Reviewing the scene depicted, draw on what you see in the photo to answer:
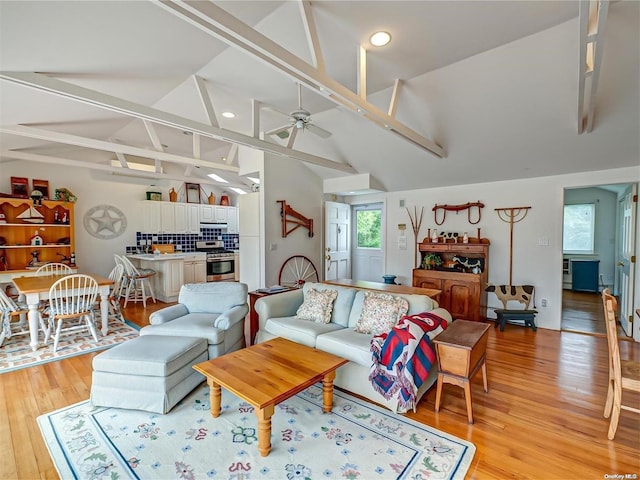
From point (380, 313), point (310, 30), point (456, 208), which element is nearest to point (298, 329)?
point (380, 313)

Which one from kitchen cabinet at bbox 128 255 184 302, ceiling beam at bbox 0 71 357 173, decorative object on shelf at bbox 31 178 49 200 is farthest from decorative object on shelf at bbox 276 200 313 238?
decorative object on shelf at bbox 31 178 49 200

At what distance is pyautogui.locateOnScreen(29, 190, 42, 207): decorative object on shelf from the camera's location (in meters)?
5.47

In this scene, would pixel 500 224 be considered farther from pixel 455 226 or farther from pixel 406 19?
pixel 406 19

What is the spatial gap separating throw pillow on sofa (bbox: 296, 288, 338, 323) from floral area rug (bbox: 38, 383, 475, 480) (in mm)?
978

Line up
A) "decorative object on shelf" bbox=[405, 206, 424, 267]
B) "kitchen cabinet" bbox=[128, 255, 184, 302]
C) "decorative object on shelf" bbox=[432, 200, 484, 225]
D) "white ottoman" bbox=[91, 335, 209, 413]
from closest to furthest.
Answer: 1. "white ottoman" bbox=[91, 335, 209, 413]
2. "decorative object on shelf" bbox=[432, 200, 484, 225]
3. "decorative object on shelf" bbox=[405, 206, 424, 267]
4. "kitchen cabinet" bbox=[128, 255, 184, 302]

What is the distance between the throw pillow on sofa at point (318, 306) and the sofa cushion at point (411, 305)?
10.0 inches

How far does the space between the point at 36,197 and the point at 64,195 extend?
1.29 feet

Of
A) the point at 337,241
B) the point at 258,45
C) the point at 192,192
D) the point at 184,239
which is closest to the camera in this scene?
the point at 258,45

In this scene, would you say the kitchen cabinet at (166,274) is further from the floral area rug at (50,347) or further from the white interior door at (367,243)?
the white interior door at (367,243)

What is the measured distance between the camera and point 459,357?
2389mm

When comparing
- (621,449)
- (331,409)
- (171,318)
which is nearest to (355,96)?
(331,409)

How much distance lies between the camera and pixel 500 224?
16.8 feet

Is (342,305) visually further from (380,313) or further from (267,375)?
(267,375)

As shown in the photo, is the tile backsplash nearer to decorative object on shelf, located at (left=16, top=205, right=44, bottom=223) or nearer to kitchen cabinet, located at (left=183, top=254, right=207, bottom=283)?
kitchen cabinet, located at (left=183, top=254, right=207, bottom=283)
